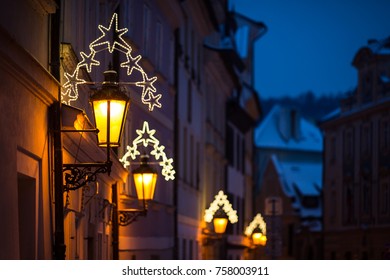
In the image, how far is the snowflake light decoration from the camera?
16.2 m

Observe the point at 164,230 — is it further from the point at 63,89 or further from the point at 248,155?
the point at 248,155

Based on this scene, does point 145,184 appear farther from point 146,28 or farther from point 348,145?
point 348,145

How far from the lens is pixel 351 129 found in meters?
17.3

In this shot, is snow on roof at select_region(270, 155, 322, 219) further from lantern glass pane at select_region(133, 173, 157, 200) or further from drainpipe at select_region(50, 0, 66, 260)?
drainpipe at select_region(50, 0, 66, 260)

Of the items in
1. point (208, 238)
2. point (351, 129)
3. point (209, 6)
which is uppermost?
point (209, 6)

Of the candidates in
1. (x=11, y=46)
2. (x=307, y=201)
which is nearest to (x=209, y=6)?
(x=307, y=201)

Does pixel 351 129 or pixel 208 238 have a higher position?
pixel 351 129

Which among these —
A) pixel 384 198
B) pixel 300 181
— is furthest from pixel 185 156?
pixel 300 181

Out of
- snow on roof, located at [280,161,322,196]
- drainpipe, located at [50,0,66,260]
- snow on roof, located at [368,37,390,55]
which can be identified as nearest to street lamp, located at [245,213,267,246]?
snow on roof, located at [280,161,322,196]

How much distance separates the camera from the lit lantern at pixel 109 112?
7719 millimetres

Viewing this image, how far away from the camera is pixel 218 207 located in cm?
1662

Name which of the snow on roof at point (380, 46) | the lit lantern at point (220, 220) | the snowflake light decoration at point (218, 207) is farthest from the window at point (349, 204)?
the snow on roof at point (380, 46)

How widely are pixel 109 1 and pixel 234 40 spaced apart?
1165 centimetres

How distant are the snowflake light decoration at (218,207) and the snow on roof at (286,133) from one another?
135 cm
